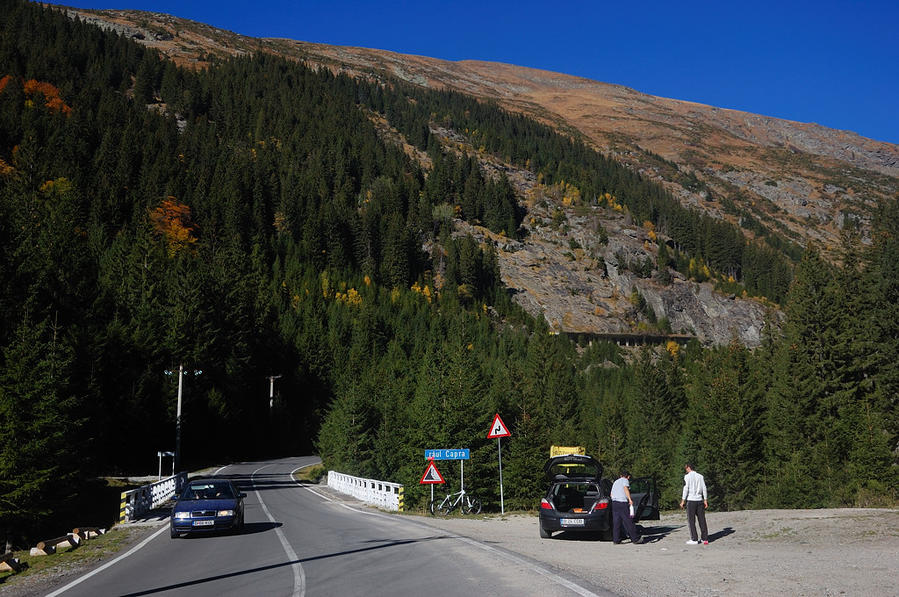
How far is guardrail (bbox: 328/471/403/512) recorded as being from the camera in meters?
28.4

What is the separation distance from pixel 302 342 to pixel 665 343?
309 feet

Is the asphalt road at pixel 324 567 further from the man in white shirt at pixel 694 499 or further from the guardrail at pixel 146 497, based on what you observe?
the guardrail at pixel 146 497

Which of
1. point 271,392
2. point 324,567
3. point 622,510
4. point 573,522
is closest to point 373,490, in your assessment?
point 573,522

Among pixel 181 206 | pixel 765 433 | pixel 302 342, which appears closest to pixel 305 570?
pixel 765 433

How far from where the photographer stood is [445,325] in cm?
12838

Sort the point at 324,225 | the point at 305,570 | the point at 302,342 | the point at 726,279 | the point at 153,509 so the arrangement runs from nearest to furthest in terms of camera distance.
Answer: the point at 305,570 → the point at 153,509 → the point at 302,342 → the point at 324,225 → the point at 726,279

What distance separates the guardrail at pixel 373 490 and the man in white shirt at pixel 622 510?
46.9ft

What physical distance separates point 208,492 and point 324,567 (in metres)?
8.68

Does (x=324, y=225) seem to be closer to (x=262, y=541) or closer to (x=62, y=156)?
(x=62, y=156)

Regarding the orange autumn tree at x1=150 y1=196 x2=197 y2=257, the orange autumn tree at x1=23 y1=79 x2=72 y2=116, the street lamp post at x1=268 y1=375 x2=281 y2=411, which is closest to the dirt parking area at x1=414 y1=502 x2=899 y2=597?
the street lamp post at x1=268 y1=375 x2=281 y2=411

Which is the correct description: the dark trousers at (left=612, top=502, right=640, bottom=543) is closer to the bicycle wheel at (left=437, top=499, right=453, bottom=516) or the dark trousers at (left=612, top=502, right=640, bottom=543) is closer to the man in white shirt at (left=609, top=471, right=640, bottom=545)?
the man in white shirt at (left=609, top=471, right=640, bottom=545)

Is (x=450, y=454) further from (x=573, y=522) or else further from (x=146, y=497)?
(x=146, y=497)

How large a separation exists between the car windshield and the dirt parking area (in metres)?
6.37

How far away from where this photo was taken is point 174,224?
4646 inches
